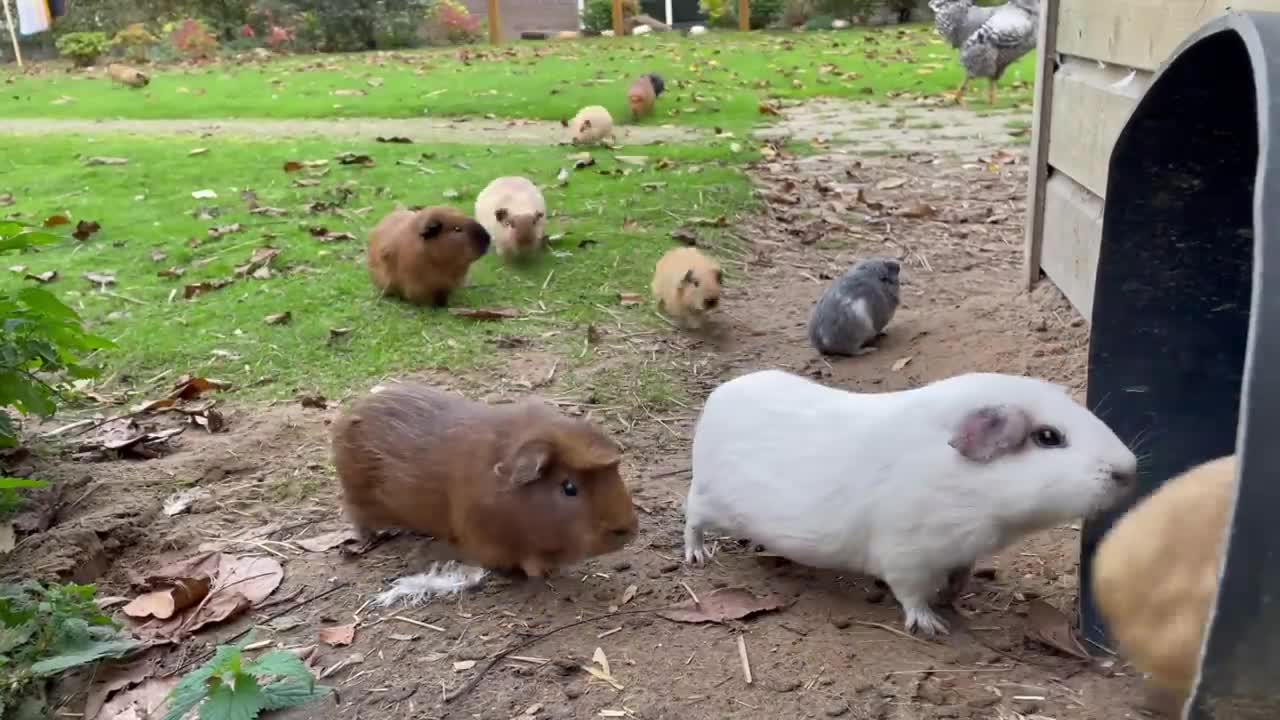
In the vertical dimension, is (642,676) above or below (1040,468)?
below

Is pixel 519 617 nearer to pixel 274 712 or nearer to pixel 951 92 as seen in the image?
pixel 274 712

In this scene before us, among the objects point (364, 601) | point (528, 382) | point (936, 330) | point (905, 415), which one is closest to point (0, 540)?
point (364, 601)

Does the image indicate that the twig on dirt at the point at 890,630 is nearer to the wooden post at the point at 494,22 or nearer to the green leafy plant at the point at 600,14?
the wooden post at the point at 494,22

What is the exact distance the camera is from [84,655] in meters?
2.00

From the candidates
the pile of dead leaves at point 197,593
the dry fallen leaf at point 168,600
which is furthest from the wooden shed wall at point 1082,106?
the dry fallen leaf at point 168,600

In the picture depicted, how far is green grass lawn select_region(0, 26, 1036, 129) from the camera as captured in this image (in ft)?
35.1

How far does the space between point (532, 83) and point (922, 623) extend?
11.4 metres

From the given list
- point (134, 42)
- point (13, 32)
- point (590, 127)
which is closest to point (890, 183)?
point (590, 127)

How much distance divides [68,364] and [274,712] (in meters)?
1.68

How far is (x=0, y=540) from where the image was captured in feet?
8.32

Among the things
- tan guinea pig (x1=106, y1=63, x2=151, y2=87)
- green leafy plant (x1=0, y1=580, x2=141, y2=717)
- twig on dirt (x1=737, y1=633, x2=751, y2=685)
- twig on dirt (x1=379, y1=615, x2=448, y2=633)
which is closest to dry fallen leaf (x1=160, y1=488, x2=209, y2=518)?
green leafy plant (x1=0, y1=580, x2=141, y2=717)

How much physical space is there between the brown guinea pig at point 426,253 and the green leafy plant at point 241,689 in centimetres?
273

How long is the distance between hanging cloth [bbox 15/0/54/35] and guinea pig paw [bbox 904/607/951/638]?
2184 centimetres

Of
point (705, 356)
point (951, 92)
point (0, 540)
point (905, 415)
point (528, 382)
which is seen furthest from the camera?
point (951, 92)
